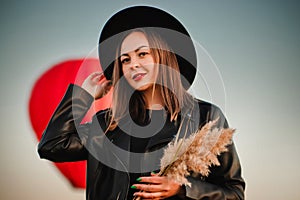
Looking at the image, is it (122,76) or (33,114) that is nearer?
(122,76)

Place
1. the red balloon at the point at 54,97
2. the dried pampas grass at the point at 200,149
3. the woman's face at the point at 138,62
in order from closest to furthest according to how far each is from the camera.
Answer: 1. the dried pampas grass at the point at 200,149
2. the woman's face at the point at 138,62
3. the red balloon at the point at 54,97

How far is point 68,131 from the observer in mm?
1260

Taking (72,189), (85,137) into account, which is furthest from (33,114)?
(85,137)

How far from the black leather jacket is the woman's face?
166 millimetres

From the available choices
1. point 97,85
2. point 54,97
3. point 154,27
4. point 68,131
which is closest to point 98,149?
point 68,131

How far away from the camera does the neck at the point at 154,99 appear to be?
130 cm

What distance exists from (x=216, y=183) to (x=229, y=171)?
0.06 meters

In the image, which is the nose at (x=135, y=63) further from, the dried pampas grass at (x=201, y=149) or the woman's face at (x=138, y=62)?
the dried pampas grass at (x=201, y=149)

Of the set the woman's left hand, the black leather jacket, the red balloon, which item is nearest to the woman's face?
the black leather jacket

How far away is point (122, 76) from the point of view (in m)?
1.30

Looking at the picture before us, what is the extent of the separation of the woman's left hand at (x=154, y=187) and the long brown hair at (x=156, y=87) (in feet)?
1.00

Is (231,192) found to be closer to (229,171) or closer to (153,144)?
(229,171)

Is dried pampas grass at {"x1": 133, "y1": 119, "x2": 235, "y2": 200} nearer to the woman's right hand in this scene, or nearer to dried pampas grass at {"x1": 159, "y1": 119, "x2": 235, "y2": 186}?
dried pampas grass at {"x1": 159, "y1": 119, "x2": 235, "y2": 186}

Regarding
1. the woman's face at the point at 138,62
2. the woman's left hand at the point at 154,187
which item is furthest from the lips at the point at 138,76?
the woman's left hand at the point at 154,187
